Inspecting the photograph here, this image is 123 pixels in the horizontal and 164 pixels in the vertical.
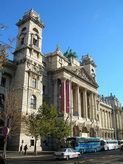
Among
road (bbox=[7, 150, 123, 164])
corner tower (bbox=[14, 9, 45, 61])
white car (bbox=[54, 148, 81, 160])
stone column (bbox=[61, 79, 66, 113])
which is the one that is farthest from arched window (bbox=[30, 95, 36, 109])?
white car (bbox=[54, 148, 81, 160])

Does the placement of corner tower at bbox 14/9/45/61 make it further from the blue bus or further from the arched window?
the blue bus

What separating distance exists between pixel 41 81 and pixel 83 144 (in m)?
19.2

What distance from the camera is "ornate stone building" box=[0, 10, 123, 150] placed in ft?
138

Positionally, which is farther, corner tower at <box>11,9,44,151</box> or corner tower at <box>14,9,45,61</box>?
corner tower at <box>14,9,45,61</box>

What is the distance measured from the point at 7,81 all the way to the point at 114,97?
7303cm

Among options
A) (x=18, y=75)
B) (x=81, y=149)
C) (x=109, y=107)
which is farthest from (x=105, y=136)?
(x=18, y=75)

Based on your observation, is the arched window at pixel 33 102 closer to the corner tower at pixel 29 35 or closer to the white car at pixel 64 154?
the corner tower at pixel 29 35

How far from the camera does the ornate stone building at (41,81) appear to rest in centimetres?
4203

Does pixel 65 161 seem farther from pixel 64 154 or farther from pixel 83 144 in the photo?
pixel 83 144

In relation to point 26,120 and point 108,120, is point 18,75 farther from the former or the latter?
point 108,120

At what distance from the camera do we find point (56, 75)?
168 feet

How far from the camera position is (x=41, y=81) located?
154ft

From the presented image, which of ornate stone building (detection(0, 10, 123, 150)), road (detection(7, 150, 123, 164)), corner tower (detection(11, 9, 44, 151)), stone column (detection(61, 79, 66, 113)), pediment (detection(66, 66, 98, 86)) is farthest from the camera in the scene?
pediment (detection(66, 66, 98, 86))

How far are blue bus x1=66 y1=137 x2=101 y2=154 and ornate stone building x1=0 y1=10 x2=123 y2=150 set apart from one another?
243 inches
